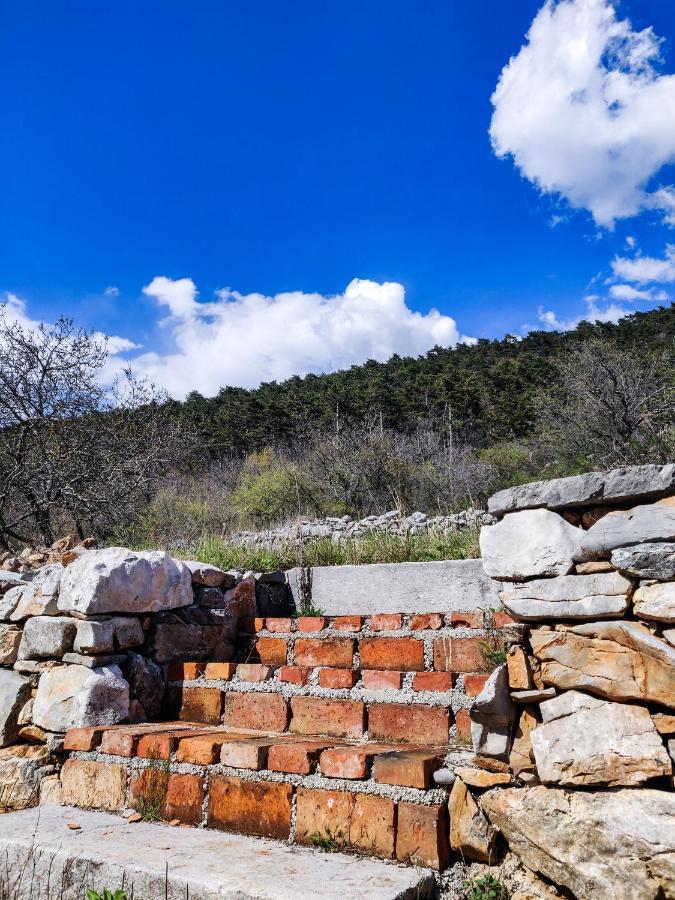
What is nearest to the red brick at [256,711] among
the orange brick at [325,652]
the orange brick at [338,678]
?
the orange brick at [338,678]

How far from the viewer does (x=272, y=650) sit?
3096 millimetres

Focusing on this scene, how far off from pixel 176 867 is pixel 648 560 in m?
1.48

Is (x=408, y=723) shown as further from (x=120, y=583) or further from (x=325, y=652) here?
(x=120, y=583)

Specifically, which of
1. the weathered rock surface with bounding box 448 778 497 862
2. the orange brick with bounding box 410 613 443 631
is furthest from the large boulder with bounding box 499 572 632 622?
the orange brick with bounding box 410 613 443 631

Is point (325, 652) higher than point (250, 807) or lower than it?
higher

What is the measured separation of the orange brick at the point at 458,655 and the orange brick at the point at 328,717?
413mm

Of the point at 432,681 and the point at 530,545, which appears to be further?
the point at 432,681

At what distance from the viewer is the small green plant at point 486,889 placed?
5.27 feet

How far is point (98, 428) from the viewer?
8008mm

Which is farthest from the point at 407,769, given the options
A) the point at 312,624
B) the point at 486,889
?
the point at 312,624

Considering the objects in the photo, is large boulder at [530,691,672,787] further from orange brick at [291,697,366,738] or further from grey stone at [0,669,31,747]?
grey stone at [0,669,31,747]

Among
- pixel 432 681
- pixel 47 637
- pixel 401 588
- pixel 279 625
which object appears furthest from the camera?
pixel 401 588

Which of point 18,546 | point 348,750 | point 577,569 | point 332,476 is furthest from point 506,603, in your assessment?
point 332,476

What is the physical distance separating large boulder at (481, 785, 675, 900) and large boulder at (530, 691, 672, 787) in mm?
39
